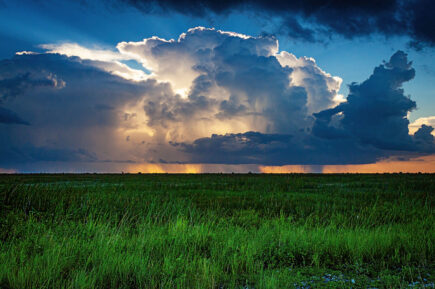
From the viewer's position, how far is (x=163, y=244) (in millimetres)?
7555

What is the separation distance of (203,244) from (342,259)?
324cm

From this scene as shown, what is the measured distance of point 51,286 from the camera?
17.8ft

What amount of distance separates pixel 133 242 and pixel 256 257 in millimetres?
2883

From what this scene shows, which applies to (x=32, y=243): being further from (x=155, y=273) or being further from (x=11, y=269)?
(x=155, y=273)

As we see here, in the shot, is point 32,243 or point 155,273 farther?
point 32,243

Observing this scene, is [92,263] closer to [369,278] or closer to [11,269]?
[11,269]

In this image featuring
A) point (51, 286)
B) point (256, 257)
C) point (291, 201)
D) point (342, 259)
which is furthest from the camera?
point (291, 201)

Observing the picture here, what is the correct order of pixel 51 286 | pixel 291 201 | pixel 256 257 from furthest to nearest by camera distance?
pixel 291 201 < pixel 256 257 < pixel 51 286

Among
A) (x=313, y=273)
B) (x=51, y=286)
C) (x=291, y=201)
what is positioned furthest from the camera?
(x=291, y=201)

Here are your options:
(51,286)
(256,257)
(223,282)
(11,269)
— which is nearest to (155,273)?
(223,282)

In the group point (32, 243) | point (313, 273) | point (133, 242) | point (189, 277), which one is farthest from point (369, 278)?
point (32, 243)

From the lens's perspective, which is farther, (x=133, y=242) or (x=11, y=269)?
(x=133, y=242)

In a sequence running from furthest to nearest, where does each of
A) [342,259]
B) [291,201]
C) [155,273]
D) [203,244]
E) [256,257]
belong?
[291,201], [203,244], [342,259], [256,257], [155,273]

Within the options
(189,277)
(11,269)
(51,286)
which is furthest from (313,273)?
(11,269)
